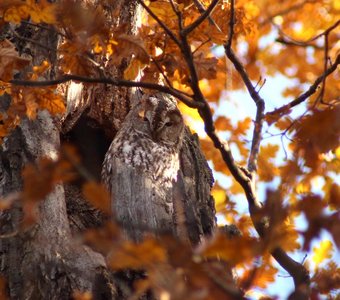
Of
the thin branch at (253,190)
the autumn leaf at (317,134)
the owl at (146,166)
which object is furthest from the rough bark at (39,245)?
the autumn leaf at (317,134)

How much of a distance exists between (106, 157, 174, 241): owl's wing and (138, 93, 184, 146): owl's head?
399mm

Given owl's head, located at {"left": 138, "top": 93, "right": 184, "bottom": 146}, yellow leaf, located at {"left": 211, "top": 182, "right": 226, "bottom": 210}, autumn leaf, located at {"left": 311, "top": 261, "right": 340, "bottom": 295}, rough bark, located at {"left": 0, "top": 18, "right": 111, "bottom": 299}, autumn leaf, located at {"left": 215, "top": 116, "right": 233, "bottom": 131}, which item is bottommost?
autumn leaf, located at {"left": 311, "top": 261, "right": 340, "bottom": 295}

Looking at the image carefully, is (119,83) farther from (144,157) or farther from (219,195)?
(219,195)

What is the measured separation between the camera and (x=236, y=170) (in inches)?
130

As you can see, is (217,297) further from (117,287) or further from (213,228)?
(213,228)

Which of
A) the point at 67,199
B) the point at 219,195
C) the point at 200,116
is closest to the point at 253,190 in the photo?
the point at 200,116

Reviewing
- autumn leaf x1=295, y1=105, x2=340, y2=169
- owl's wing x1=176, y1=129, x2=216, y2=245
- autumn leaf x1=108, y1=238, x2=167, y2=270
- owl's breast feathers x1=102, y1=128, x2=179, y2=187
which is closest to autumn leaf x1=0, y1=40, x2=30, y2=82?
owl's breast feathers x1=102, y1=128, x2=179, y2=187

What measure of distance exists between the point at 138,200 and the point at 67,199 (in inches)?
25.6

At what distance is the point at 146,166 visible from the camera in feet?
14.9

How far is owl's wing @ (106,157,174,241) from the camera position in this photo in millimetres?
4242

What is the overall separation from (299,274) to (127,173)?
5.43 ft

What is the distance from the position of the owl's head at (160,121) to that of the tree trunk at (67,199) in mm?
136

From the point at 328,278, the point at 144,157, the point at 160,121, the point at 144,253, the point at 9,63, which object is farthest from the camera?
the point at 160,121

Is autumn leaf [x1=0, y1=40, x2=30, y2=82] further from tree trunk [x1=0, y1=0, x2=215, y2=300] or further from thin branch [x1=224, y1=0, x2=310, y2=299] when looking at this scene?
thin branch [x1=224, y1=0, x2=310, y2=299]
